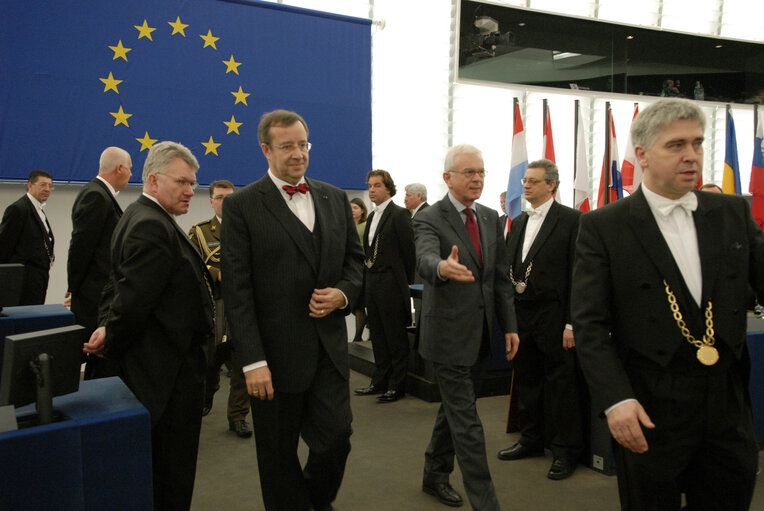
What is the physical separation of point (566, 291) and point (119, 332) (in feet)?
7.96

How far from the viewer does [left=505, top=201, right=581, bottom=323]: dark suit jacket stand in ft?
11.4

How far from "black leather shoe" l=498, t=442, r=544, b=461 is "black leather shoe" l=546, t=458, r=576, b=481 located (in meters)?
0.26

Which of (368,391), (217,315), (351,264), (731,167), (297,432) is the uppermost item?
(731,167)

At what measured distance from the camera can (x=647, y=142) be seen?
1703 millimetres

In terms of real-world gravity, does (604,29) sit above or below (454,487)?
above

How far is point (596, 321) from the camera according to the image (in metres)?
1.72

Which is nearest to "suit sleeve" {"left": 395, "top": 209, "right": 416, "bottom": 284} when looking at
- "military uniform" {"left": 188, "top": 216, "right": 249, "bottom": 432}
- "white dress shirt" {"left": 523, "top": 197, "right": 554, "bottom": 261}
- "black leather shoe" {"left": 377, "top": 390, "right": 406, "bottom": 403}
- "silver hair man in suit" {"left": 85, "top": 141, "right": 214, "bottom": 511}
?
"black leather shoe" {"left": 377, "top": 390, "right": 406, "bottom": 403}

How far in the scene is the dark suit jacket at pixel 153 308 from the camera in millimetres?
2160

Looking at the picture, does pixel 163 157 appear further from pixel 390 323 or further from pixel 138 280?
pixel 390 323

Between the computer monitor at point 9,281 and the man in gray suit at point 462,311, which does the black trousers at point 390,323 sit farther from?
the computer monitor at point 9,281

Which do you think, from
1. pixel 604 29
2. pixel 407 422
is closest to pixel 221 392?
pixel 407 422

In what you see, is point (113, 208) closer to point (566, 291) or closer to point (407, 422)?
point (407, 422)

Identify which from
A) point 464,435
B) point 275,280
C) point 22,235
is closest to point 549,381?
point 464,435

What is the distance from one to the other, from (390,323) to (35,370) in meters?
3.43
